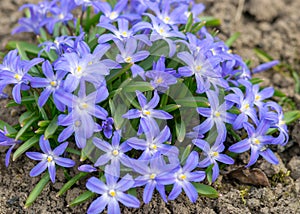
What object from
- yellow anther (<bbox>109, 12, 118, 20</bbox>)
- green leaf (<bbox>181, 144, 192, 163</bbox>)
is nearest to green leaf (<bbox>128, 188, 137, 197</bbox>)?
green leaf (<bbox>181, 144, 192, 163</bbox>)

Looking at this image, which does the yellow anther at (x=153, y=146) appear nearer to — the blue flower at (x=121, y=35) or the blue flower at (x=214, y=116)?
the blue flower at (x=214, y=116)

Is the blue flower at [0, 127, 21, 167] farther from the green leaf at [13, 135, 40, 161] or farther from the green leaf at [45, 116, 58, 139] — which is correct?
the green leaf at [45, 116, 58, 139]

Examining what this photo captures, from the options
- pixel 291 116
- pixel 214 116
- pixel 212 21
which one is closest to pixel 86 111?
pixel 214 116

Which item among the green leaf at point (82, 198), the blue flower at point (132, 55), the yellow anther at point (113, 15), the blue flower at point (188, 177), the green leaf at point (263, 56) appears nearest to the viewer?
the blue flower at point (188, 177)

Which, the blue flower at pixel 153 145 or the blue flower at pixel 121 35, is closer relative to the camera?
the blue flower at pixel 153 145

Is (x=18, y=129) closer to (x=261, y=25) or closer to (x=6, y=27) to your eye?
(x=6, y=27)

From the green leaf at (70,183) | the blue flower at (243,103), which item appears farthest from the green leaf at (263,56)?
the green leaf at (70,183)
